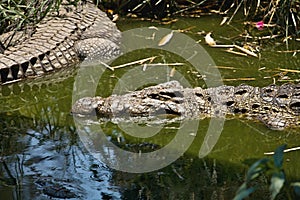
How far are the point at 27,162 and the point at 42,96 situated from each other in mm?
1239

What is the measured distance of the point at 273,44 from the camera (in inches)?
235

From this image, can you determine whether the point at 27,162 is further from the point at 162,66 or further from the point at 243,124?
the point at 162,66

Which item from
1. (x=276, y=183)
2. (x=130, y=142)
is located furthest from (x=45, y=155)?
(x=276, y=183)

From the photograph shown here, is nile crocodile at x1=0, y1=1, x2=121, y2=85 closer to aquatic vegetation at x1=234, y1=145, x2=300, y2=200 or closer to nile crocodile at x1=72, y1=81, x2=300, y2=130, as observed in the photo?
nile crocodile at x1=72, y1=81, x2=300, y2=130

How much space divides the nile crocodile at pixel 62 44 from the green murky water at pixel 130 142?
222mm

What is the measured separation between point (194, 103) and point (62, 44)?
1802 millimetres

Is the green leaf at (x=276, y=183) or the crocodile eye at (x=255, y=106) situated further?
the crocodile eye at (x=255, y=106)

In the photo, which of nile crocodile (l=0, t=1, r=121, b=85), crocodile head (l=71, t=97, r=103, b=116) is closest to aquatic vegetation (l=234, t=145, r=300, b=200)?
crocodile head (l=71, t=97, r=103, b=116)

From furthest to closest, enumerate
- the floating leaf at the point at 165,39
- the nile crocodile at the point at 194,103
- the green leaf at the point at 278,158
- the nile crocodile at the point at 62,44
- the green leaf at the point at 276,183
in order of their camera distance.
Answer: the floating leaf at the point at 165,39 < the nile crocodile at the point at 62,44 < the nile crocodile at the point at 194,103 < the green leaf at the point at 278,158 < the green leaf at the point at 276,183

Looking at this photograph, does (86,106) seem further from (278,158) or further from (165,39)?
(278,158)

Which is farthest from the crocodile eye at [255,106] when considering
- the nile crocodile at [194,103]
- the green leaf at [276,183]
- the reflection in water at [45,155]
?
the green leaf at [276,183]

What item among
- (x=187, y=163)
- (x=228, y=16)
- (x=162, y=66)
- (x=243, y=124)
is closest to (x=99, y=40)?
(x=162, y=66)

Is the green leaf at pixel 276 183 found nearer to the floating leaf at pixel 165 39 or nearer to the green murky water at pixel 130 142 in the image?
the green murky water at pixel 130 142

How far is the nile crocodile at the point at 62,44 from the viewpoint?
5.41m
